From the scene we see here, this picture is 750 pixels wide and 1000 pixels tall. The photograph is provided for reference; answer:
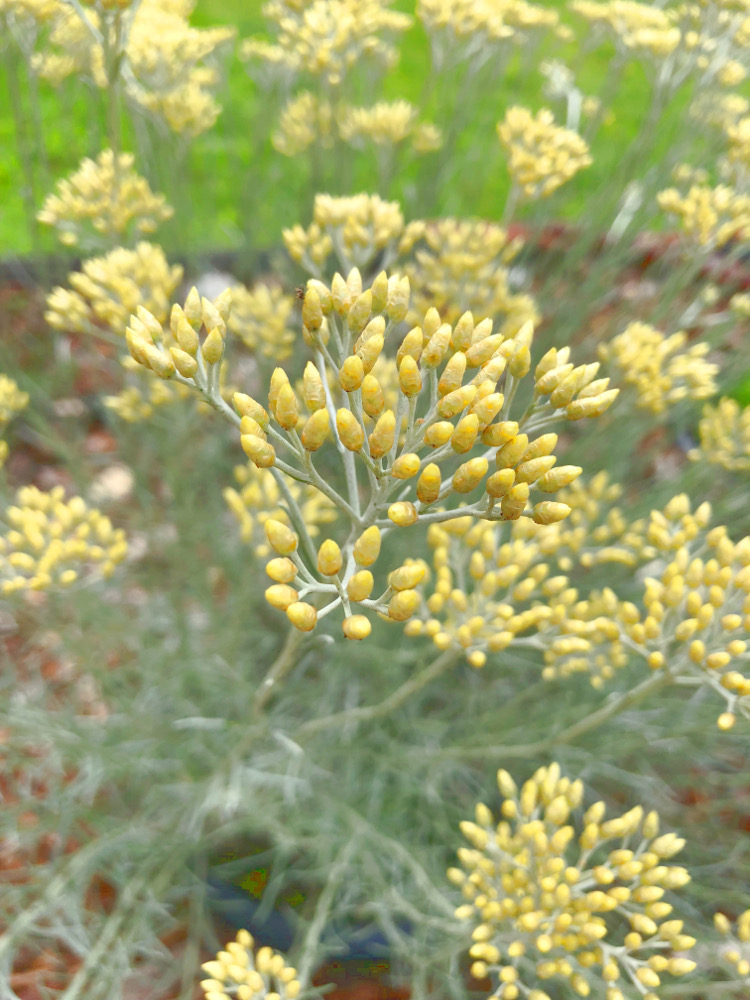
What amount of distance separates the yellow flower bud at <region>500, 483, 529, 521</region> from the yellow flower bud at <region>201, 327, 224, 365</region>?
37 cm

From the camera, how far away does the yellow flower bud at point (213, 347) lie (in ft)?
2.64

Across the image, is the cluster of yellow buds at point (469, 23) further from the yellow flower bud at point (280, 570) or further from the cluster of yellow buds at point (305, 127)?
the yellow flower bud at point (280, 570)

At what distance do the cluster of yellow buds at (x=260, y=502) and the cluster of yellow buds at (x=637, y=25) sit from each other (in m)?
1.42

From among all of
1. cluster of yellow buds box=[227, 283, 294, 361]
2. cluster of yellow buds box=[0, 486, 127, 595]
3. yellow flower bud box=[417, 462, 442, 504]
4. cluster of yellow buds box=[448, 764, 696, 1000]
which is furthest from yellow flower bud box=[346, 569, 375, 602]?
cluster of yellow buds box=[227, 283, 294, 361]

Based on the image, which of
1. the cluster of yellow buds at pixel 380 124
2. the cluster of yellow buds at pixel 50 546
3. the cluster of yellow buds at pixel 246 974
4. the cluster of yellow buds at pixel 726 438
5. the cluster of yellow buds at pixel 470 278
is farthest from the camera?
the cluster of yellow buds at pixel 380 124

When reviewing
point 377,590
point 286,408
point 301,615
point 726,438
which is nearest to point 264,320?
point 377,590

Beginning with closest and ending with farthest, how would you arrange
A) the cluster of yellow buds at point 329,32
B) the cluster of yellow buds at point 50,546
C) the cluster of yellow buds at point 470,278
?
the cluster of yellow buds at point 50,546, the cluster of yellow buds at point 329,32, the cluster of yellow buds at point 470,278

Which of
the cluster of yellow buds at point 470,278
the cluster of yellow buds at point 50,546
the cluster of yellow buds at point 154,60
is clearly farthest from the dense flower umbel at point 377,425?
the cluster of yellow buds at point 154,60

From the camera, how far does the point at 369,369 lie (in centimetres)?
81

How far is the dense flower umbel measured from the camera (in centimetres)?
75

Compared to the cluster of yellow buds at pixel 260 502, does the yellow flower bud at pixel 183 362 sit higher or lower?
higher

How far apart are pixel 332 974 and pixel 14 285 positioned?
2822mm

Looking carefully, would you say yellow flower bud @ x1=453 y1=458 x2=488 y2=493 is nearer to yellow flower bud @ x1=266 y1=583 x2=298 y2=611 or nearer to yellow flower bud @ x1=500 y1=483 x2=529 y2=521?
yellow flower bud @ x1=500 y1=483 x2=529 y2=521

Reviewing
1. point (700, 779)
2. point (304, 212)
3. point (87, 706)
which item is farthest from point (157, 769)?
point (304, 212)
